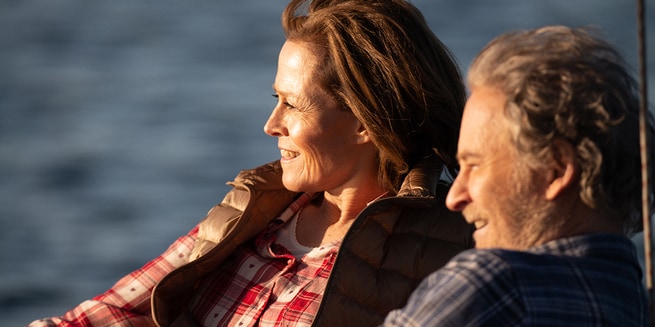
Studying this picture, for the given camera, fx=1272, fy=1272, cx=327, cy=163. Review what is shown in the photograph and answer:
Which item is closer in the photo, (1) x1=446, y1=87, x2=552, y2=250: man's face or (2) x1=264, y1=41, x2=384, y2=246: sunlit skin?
(1) x1=446, y1=87, x2=552, y2=250: man's face

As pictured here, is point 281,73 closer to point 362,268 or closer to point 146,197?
point 362,268

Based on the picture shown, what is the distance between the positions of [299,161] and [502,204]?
1.07 metres

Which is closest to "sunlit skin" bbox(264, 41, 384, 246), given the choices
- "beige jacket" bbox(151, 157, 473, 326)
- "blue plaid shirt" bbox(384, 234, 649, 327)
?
"beige jacket" bbox(151, 157, 473, 326)

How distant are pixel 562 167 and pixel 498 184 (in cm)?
11

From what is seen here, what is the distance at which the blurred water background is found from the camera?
615 cm

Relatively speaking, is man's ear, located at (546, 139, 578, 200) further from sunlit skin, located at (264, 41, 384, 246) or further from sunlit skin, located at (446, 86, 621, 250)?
sunlit skin, located at (264, 41, 384, 246)

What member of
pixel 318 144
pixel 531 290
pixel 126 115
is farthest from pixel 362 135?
pixel 126 115

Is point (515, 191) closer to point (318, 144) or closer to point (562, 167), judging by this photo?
point (562, 167)

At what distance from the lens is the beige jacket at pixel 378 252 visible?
8.79 feet

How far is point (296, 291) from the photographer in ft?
9.41

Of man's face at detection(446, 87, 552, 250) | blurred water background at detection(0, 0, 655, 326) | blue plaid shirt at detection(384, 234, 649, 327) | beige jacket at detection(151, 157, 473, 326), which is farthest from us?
blurred water background at detection(0, 0, 655, 326)

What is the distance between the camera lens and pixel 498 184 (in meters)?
1.96

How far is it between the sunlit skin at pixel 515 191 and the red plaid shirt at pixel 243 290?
2.86 ft

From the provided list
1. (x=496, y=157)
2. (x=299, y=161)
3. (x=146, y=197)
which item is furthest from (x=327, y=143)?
(x=146, y=197)
